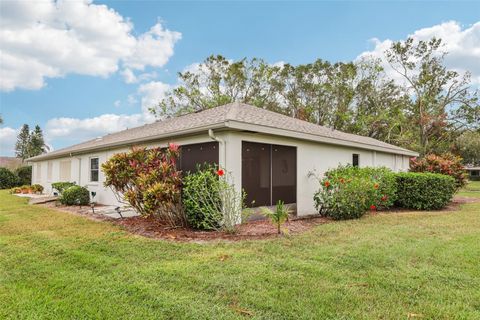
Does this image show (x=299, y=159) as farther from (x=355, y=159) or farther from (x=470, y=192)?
(x=470, y=192)

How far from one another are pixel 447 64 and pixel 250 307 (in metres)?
33.7

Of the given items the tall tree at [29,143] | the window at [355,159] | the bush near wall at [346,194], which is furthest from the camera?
the tall tree at [29,143]

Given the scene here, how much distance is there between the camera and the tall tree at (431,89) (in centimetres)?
2808

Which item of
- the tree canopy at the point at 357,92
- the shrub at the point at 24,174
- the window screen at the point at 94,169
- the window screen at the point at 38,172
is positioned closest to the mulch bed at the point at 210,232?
the window screen at the point at 94,169

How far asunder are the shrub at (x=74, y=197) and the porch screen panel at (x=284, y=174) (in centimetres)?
866

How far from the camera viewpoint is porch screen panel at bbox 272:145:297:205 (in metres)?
8.80

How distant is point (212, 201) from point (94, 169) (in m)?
9.12

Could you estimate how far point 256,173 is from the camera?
324 inches

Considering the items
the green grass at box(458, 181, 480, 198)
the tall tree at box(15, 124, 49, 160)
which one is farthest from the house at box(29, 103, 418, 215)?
the tall tree at box(15, 124, 49, 160)

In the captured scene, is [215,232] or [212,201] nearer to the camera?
[215,232]

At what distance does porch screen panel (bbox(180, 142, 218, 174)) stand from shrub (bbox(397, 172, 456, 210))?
7571 millimetres

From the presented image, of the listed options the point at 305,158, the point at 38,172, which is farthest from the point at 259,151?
the point at 38,172

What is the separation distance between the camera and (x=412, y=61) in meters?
28.7

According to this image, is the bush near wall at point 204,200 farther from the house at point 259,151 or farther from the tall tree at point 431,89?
the tall tree at point 431,89
